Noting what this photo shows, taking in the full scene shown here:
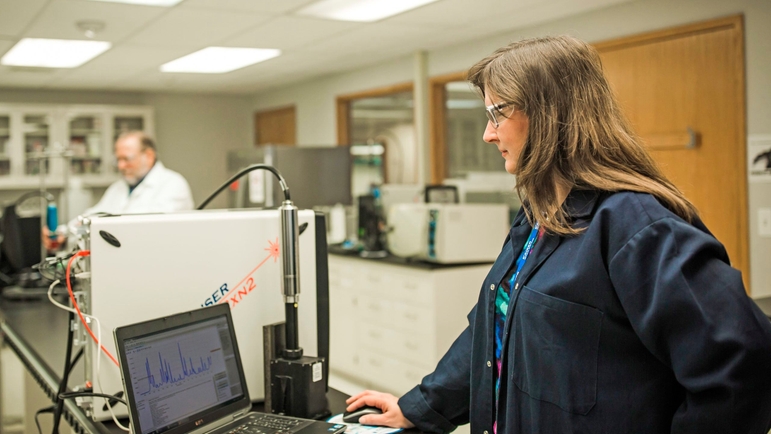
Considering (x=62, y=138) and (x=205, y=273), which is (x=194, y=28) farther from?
(x=62, y=138)

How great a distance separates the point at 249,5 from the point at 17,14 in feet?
4.08

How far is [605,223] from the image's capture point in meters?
1.04

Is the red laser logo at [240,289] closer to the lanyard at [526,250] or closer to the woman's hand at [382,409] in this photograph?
the woman's hand at [382,409]

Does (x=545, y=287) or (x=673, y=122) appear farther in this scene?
(x=673, y=122)

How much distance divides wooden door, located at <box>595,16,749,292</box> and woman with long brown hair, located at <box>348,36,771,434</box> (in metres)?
2.19

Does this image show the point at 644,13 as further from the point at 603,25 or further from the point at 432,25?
the point at 432,25

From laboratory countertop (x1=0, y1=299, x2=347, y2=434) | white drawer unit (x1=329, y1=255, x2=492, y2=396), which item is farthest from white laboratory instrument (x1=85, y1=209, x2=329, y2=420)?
white drawer unit (x1=329, y1=255, x2=492, y2=396)

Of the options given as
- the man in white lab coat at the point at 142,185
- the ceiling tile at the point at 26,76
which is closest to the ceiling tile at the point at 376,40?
the man in white lab coat at the point at 142,185

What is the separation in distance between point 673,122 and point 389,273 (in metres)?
1.73

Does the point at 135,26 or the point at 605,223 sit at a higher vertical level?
the point at 135,26

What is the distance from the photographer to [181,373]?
128 centimetres

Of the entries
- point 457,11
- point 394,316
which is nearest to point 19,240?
point 394,316

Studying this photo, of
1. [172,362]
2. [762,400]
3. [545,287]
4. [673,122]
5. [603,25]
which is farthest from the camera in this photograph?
[603,25]

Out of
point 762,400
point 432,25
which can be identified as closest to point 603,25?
point 432,25
